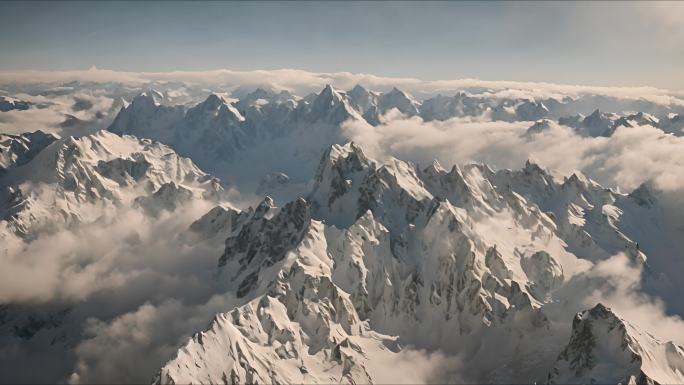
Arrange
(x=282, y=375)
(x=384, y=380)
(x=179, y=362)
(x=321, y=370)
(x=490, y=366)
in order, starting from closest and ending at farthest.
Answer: (x=179, y=362)
(x=282, y=375)
(x=321, y=370)
(x=384, y=380)
(x=490, y=366)

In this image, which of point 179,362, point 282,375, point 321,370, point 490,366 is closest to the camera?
point 179,362

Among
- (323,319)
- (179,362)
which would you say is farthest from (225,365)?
(323,319)

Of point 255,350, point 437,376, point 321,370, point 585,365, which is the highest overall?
point 585,365

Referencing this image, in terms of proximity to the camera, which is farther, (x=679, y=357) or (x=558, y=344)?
(x=558, y=344)

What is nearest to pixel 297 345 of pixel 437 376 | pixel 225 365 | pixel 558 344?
pixel 225 365

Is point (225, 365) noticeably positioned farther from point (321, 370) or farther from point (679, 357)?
point (679, 357)

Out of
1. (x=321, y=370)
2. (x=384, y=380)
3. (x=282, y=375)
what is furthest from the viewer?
(x=384, y=380)

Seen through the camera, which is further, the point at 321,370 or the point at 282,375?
the point at 321,370

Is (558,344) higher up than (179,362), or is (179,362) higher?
(179,362)

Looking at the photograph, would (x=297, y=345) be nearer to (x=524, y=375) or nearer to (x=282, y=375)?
(x=282, y=375)

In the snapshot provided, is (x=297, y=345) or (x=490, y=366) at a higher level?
(x=297, y=345)
